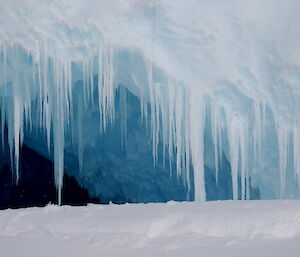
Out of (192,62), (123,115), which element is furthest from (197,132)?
(123,115)

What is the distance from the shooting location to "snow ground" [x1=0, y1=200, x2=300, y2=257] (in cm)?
233

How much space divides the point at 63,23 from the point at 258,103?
2903 mm

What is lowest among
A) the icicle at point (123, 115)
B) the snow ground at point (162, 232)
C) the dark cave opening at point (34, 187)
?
the dark cave opening at point (34, 187)

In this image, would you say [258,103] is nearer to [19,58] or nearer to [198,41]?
[198,41]

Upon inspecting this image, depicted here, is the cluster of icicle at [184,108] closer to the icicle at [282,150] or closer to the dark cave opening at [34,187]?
the icicle at [282,150]

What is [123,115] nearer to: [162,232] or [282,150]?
[282,150]

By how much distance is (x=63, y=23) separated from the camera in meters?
5.51

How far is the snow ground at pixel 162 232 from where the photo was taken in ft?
7.63

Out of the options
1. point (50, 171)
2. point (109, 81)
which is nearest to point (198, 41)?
point (109, 81)

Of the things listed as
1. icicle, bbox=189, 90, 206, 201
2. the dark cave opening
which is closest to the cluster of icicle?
icicle, bbox=189, 90, 206, 201

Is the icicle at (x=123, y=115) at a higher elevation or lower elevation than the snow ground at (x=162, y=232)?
higher

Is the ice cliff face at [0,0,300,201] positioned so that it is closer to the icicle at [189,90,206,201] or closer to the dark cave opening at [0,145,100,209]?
the icicle at [189,90,206,201]

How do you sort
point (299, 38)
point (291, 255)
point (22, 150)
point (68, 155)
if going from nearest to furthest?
point (291, 255) → point (299, 38) → point (68, 155) → point (22, 150)

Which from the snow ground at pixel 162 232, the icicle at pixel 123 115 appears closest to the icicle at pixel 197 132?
the icicle at pixel 123 115
